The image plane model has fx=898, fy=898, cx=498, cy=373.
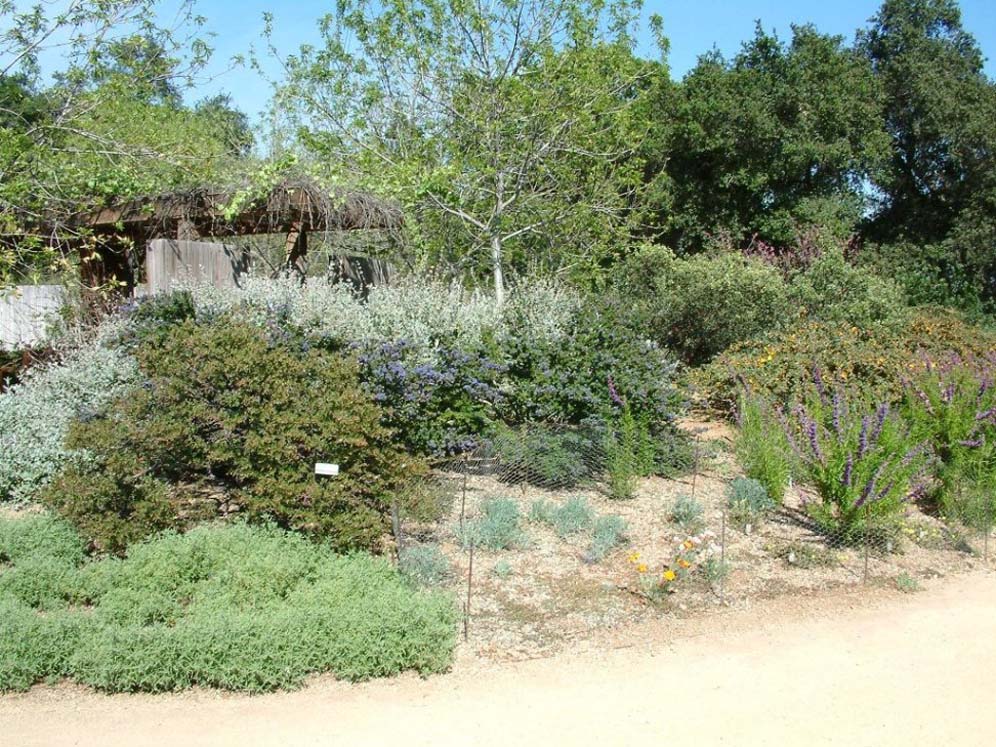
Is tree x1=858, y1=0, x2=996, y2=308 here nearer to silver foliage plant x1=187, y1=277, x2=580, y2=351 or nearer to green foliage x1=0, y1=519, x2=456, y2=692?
silver foliage plant x1=187, y1=277, x2=580, y2=351

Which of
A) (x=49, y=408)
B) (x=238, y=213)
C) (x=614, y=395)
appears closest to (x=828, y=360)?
(x=614, y=395)

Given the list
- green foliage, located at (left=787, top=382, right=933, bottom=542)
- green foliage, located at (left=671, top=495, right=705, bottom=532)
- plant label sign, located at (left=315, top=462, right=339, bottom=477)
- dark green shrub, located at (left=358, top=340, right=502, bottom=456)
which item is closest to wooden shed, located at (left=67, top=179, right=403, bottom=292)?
dark green shrub, located at (left=358, top=340, right=502, bottom=456)

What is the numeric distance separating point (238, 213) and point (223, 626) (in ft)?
18.7

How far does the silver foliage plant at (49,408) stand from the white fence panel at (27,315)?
1.21 metres

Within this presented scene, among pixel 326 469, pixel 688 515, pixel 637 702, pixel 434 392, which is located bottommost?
pixel 637 702

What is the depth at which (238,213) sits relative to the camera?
9.19 m

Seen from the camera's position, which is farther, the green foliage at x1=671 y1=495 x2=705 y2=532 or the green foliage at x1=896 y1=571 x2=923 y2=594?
the green foliage at x1=671 y1=495 x2=705 y2=532

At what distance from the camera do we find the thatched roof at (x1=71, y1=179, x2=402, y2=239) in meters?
9.20

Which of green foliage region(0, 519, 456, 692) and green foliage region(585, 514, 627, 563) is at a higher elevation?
green foliage region(585, 514, 627, 563)

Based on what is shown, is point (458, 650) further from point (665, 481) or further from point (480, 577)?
point (665, 481)

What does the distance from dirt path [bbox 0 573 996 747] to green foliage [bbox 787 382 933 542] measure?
1.33 meters

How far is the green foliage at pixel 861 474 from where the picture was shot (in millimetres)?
6383

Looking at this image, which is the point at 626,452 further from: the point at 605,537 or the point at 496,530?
the point at 496,530

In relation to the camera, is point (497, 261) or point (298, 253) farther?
point (497, 261)
